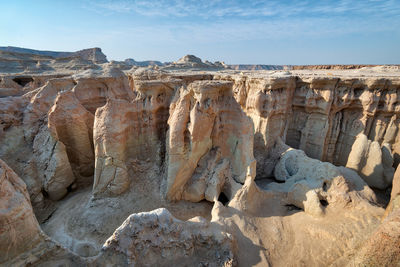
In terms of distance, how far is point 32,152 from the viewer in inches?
257

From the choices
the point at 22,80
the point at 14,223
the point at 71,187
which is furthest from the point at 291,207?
the point at 22,80

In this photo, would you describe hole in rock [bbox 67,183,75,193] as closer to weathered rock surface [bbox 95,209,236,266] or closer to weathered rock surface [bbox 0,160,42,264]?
weathered rock surface [bbox 0,160,42,264]

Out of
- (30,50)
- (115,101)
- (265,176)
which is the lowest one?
(265,176)

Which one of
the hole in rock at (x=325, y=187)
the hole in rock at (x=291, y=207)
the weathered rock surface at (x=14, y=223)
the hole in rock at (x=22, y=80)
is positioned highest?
the hole in rock at (x=22, y=80)

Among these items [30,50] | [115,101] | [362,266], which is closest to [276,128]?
[362,266]

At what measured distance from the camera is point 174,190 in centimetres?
595

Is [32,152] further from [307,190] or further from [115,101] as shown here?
[307,190]

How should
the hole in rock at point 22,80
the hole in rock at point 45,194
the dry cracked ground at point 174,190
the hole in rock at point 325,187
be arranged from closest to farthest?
the dry cracked ground at point 174,190
the hole in rock at point 45,194
the hole in rock at point 325,187
the hole in rock at point 22,80

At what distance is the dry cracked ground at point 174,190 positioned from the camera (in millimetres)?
3748

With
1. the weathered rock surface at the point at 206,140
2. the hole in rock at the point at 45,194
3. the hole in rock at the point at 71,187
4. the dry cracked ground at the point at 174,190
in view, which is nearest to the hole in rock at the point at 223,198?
the dry cracked ground at the point at 174,190

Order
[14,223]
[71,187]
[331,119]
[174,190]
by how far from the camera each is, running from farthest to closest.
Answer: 1. [331,119]
2. [71,187]
3. [174,190]
4. [14,223]

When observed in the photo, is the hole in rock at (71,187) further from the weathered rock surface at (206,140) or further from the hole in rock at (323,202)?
the hole in rock at (323,202)

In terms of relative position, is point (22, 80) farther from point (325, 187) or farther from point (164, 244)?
point (325, 187)

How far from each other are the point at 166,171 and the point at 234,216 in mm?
2245
